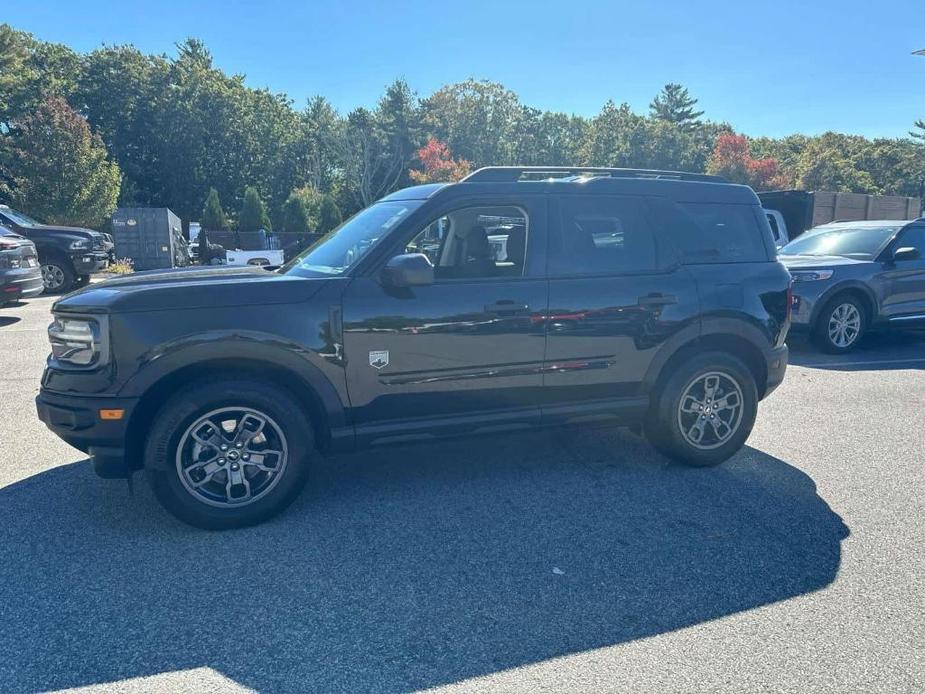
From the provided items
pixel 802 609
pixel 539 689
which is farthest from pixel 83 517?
pixel 802 609

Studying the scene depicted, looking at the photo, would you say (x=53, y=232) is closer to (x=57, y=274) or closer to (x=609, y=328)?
(x=57, y=274)

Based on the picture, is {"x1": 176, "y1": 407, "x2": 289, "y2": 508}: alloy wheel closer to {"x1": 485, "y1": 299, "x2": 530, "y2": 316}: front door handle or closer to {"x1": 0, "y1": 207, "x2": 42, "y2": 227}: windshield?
{"x1": 485, "y1": 299, "x2": 530, "y2": 316}: front door handle

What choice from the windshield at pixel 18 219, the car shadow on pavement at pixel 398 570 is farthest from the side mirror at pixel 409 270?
the windshield at pixel 18 219

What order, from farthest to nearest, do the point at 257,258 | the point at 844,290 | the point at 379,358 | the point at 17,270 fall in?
the point at 257,258
the point at 17,270
the point at 844,290
the point at 379,358

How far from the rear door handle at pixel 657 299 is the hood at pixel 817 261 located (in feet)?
18.1

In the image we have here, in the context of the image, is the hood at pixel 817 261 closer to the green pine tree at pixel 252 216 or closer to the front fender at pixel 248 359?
the front fender at pixel 248 359

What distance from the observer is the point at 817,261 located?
9.38m

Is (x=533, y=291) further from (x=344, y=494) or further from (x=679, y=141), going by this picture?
(x=679, y=141)

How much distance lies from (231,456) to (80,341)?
1011 mm

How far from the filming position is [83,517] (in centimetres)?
392

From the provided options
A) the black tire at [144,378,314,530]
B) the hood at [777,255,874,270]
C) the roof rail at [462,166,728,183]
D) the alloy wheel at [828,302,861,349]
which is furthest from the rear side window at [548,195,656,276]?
the alloy wheel at [828,302,861,349]

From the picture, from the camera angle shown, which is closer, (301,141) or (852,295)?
(852,295)

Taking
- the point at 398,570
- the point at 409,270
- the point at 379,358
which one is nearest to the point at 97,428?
the point at 379,358

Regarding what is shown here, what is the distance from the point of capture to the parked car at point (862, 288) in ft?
29.3
